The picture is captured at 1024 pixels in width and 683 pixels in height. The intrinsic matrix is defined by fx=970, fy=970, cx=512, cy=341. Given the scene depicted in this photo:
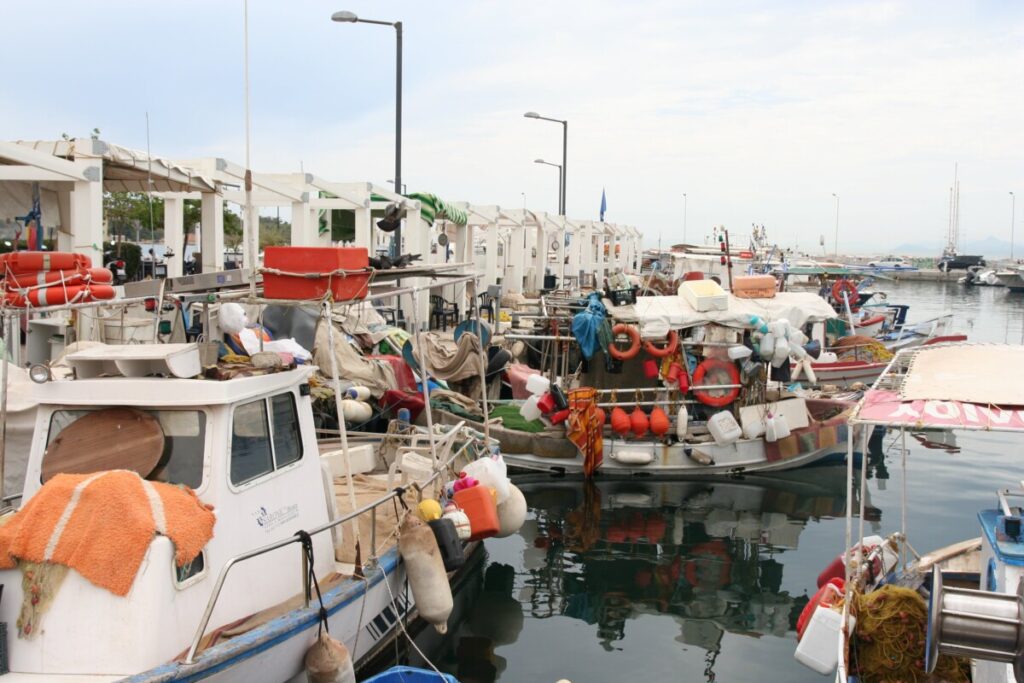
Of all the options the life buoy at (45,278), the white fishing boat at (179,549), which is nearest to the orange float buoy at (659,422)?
the white fishing boat at (179,549)

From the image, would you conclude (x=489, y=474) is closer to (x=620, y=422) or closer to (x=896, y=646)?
A: (x=896, y=646)

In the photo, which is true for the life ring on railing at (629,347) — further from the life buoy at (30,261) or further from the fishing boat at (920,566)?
the life buoy at (30,261)

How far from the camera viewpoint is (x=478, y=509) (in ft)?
30.0

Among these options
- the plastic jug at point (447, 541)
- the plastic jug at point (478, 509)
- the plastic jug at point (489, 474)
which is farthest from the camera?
the plastic jug at point (489, 474)

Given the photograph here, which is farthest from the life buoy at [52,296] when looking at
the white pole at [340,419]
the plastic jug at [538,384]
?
the plastic jug at [538,384]

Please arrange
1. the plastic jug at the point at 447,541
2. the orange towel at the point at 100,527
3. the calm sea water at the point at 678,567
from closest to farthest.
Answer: the orange towel at the point at 100,527 → the plastic jug at the point at 447,541 → the calm sea water at the point at 678,567

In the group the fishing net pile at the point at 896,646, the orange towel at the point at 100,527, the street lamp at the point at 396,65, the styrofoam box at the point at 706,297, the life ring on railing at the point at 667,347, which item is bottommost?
the fishing net pile at the point at 896,646

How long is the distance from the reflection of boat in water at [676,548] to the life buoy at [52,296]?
5702 millimetres

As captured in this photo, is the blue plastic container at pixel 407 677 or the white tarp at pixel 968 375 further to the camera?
the blue plastic container at pixel 407 677

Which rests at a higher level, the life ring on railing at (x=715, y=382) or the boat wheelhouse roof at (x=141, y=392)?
the boat wheelhouse roof at (x=141, y=392)

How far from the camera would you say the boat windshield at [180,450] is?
649 centimetres

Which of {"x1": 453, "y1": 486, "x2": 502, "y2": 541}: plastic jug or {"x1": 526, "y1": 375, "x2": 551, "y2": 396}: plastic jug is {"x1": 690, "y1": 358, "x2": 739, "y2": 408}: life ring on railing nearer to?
{"x1": 526, "y1": 375, "x2": 551, "y2": 396}: plastic jug

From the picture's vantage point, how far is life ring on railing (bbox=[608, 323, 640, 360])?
51.6 feet

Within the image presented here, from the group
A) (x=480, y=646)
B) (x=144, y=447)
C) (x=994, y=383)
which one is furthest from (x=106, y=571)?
(x=994, y=383)
